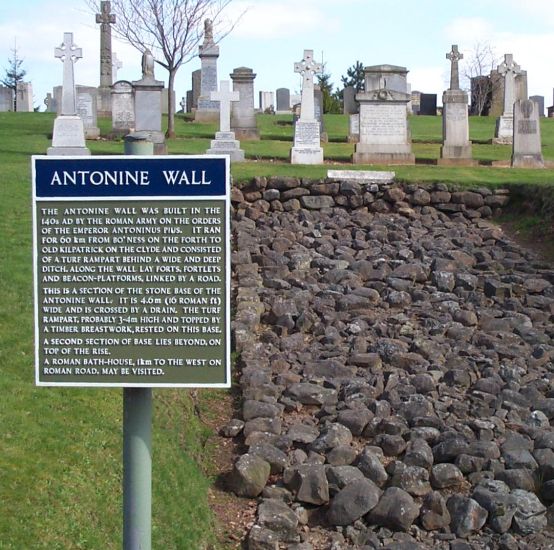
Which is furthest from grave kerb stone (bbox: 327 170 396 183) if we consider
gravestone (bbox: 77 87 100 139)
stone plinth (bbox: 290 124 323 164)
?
gravestone (bbox: 77 87 100 139)

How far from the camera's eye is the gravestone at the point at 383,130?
21.1 metres

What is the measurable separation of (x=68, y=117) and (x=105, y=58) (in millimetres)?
16507

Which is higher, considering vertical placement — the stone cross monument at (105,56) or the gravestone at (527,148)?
the stone cross monument at (105,56)

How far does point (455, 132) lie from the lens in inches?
878

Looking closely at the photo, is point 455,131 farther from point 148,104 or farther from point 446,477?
point 446,477

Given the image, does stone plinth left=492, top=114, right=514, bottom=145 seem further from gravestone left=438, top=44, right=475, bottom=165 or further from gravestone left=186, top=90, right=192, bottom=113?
gravestone left=186, top=90, right=192, bottom=113

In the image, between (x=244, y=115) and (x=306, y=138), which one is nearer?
(x=306, y=138)

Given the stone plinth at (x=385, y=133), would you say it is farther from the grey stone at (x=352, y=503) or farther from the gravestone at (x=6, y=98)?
the gravestone at (x=6, y=98)

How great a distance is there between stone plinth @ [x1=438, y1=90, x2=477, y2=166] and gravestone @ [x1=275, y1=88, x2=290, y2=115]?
2310 centimetres

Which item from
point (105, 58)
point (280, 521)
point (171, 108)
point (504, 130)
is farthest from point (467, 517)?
point (105, 58)

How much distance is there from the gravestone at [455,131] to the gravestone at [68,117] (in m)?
7.87

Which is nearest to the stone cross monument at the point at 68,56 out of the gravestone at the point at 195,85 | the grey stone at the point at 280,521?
the gravestone at the point at 195,85

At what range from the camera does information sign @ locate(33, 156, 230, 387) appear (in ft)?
13.8

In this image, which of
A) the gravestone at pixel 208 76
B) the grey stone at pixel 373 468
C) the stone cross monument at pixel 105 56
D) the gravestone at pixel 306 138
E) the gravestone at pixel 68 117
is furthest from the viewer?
the stone cross monument at pixel 105 56
